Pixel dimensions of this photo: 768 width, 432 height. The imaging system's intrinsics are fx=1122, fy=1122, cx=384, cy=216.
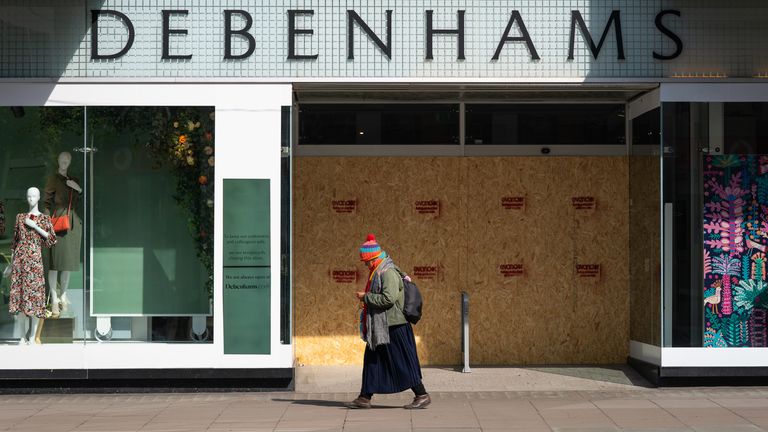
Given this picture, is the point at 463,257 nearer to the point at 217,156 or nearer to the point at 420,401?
the point at 420,401

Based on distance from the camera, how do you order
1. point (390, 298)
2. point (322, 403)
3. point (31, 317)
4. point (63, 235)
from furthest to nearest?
1. point (63, 235)
2. point (31, 317)
3. point (322, 403)
4. point (390, 298)

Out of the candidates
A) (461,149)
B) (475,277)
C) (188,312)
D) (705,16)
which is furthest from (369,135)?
(705,16)

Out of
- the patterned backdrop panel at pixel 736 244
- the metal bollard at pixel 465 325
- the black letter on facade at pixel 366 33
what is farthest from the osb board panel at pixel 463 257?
the black letter on facade at pixel 366 33

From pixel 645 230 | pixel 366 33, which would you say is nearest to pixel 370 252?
pixel 366 33

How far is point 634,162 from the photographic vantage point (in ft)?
44.3

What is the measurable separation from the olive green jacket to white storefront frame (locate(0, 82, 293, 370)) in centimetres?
183

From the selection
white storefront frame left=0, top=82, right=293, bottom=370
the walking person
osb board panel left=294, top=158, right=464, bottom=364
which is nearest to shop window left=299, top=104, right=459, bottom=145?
osb board panel left=294, top=158, right=464, bottom=364

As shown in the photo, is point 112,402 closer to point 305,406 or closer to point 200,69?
point 305,406

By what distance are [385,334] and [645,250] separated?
3.83m

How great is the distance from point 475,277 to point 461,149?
1.60m

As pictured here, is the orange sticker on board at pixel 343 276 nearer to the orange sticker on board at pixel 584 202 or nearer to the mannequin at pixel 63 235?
the orange sticker on board at pixel 584 202

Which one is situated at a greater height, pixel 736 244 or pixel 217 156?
pixel 217 156

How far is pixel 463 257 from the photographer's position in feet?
45.9

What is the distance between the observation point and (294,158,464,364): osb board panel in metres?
14.0
